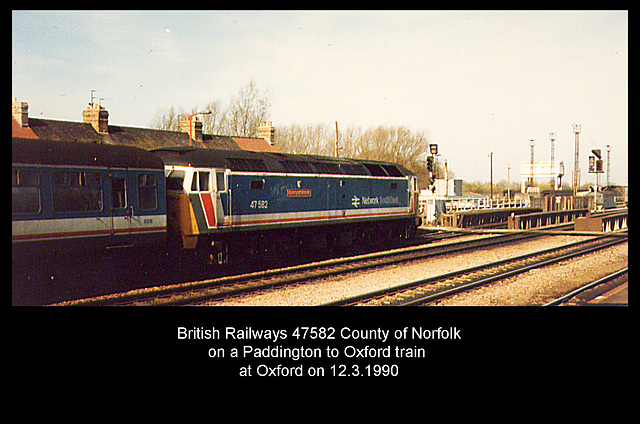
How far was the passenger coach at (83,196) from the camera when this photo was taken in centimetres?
1168

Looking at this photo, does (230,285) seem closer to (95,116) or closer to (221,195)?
(221,195)

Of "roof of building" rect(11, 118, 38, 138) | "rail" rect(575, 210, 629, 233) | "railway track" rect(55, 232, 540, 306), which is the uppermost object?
"roof of building" rect(11, 118, 38, 138)

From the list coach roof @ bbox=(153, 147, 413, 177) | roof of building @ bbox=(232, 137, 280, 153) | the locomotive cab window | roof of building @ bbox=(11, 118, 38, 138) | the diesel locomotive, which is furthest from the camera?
roof of building @ bbox=(232, 137, 280, 153)

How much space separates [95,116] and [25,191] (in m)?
29.2

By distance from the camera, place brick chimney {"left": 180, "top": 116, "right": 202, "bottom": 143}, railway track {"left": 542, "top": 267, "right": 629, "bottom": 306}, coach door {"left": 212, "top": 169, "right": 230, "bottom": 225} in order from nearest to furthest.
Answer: railway track {"left": 542, "top": 267, "right": 629, "bottom": 306} → coach door {"left": 212, "top": 169, "right": 230, "bottom": 225} → brick chimney {"left": 180, "top": 116, "right": 202, "bottom": 143}

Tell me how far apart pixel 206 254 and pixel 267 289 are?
3240 millimetres

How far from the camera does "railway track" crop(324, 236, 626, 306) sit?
533 inches

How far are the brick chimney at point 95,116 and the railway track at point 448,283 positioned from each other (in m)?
30.6

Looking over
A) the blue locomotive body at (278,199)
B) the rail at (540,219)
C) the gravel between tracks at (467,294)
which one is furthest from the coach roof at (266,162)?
the rail at (540,219)

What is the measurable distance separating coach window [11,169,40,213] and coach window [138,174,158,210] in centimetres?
287

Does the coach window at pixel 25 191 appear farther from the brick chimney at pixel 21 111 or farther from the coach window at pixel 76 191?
the brick chimney at pixel 21 111

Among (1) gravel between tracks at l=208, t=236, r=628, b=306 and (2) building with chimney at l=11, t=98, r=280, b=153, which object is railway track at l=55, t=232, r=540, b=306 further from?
(2) building with chimney at l=11, t=98, r=280, b=153

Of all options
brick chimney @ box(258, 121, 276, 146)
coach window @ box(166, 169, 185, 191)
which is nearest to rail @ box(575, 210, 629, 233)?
brick chimney @ box(258, 121, 276, 146)
